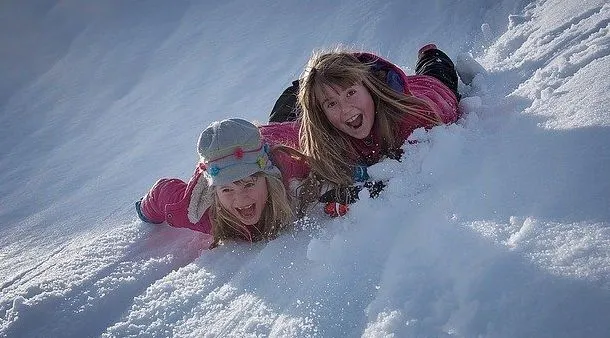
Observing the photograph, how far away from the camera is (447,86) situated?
253 centimetres

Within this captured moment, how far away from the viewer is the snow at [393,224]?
3.20ft

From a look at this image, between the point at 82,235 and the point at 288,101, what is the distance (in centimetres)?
136

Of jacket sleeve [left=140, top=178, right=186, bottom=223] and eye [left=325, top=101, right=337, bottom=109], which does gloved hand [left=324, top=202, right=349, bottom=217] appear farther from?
jacket sleeve [left=140, top=178, right=186, bottom=223]

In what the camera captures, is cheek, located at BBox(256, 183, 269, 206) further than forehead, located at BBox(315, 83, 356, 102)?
No

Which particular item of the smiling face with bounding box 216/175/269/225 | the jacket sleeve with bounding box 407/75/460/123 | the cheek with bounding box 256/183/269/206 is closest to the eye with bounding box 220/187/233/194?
the smiling face with bounding box 216/175/269/225

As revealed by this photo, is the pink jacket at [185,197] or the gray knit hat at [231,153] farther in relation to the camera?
the pink jacket at [185,197]

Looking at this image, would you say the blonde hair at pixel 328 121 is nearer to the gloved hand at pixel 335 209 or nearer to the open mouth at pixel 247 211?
the gloved hand at pixel 335 209

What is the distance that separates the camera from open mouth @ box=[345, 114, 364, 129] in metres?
1.99

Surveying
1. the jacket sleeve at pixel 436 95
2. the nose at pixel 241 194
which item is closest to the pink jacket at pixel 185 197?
the nose at pixel 241 194

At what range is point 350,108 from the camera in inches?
77.4

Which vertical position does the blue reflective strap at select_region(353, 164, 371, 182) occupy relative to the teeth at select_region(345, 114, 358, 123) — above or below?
below

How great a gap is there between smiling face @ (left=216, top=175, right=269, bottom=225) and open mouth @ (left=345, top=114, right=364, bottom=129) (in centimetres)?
46

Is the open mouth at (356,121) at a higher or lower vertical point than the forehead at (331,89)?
lower

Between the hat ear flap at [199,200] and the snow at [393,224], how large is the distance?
0.46ft
